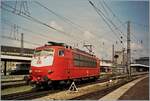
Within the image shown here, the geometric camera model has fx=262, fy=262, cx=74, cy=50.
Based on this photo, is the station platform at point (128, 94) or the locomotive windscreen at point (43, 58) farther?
the locomotive windscreen at point (43, 58)

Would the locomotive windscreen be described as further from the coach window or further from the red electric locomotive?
the coach window

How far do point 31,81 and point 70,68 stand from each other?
3597mm

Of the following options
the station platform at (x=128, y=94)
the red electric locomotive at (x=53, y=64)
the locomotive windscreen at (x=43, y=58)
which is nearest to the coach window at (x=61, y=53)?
the red electric locomotive at (x=53, y=64)

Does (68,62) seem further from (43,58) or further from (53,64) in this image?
(43,58)

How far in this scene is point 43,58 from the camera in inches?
787

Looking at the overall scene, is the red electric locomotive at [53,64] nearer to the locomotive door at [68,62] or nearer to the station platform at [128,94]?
the locomotive door at [68,62]

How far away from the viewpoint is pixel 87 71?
28188 millimetres

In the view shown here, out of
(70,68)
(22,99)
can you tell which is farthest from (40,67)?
(22,99)

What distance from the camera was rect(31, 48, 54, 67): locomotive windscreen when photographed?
1966cm

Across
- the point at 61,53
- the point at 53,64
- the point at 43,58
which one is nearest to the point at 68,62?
the point at 61,53

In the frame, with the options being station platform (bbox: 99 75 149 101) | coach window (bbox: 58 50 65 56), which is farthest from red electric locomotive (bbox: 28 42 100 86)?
station platform (bbox: 99 75 149 101)

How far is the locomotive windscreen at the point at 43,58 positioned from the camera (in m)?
19.7

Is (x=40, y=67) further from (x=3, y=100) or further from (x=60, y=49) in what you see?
(x=3, y=100)

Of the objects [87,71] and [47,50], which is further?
[87,71]
